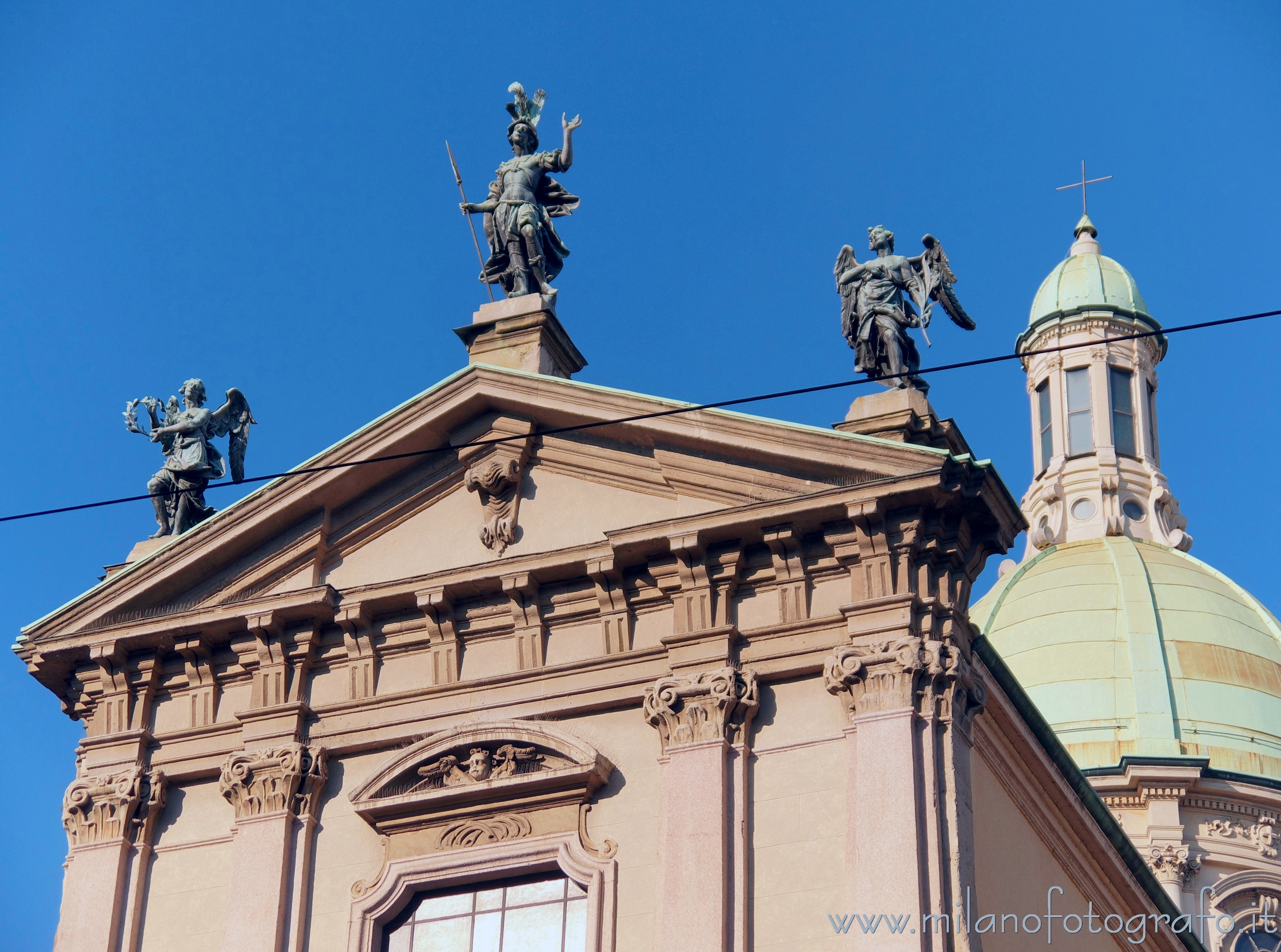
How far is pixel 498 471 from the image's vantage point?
23719mm

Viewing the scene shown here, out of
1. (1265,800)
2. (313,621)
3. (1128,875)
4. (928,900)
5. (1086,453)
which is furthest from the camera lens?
(1086,453)

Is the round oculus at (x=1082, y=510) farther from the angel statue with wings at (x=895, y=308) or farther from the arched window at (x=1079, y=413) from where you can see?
the angel statue with wings at (x=895, y=308)

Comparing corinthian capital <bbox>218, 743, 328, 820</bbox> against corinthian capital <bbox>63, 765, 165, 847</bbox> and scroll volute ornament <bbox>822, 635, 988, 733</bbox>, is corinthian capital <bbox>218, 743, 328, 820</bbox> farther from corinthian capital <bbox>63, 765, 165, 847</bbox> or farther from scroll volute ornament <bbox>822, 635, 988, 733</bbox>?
scroll volute ornament <bbox>822, 635, 988, 733</bbox>

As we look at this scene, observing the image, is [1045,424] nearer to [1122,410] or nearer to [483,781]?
[1122,410]

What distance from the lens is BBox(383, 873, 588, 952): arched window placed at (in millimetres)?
21484

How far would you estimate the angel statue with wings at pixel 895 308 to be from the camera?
75.6 feet

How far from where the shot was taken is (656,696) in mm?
21719

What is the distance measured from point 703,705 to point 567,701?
1.41 meters

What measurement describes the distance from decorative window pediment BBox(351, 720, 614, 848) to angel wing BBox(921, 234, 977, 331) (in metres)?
5.44

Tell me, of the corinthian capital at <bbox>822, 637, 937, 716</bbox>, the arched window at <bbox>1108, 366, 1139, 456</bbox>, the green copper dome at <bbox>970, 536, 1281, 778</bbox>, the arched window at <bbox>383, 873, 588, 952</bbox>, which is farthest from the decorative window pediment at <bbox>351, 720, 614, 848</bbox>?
the arched window at <bbox>1108, 366, 1139, 456</bbox>

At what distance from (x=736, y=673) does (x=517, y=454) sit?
3647mm

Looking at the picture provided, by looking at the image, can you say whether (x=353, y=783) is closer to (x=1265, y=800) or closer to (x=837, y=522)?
(x=837, y=522)

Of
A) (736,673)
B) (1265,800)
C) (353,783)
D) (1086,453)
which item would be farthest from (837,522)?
(1086,453)

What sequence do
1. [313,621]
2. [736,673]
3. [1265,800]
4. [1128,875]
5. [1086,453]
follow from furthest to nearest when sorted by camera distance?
[1086,453] → [1265,800] → [1128,875] → [313,621] → [736,673]
